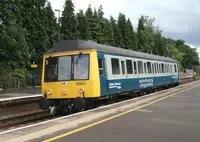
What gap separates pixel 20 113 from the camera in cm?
1598

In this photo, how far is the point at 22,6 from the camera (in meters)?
37.9

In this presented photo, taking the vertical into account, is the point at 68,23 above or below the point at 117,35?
below

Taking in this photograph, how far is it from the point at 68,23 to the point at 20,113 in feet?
97.5

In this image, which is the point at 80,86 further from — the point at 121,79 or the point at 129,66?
the point at 129,66

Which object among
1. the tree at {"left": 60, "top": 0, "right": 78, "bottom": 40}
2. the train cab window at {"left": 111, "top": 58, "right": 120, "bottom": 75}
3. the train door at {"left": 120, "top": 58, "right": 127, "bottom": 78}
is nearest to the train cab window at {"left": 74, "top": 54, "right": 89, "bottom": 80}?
the train cab window at {"left": 111, "top": 58, "right": 120, "bottom": 75}

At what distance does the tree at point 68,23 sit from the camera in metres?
44.0

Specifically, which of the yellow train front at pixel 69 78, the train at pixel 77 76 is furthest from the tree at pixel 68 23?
the yellow train front at pixel 69 78

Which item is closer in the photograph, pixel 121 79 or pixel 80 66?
pixel 80 66

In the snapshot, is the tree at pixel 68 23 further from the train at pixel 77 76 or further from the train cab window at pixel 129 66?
the train at pixel 77 76

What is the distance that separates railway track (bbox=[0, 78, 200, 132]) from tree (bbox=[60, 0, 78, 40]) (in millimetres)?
26189

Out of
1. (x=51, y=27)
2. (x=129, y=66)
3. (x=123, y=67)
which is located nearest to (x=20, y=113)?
(x=123, y=67)

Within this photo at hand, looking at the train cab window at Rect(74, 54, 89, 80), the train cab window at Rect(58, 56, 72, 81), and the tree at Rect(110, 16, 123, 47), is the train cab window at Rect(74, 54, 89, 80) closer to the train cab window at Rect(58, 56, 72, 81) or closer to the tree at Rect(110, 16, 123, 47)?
the train cab window at Rect(58, 56, 72, 81)

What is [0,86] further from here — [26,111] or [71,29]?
[26,111]

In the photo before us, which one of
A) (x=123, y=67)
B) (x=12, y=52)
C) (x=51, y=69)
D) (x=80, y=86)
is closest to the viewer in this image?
(x=80, y=86)
